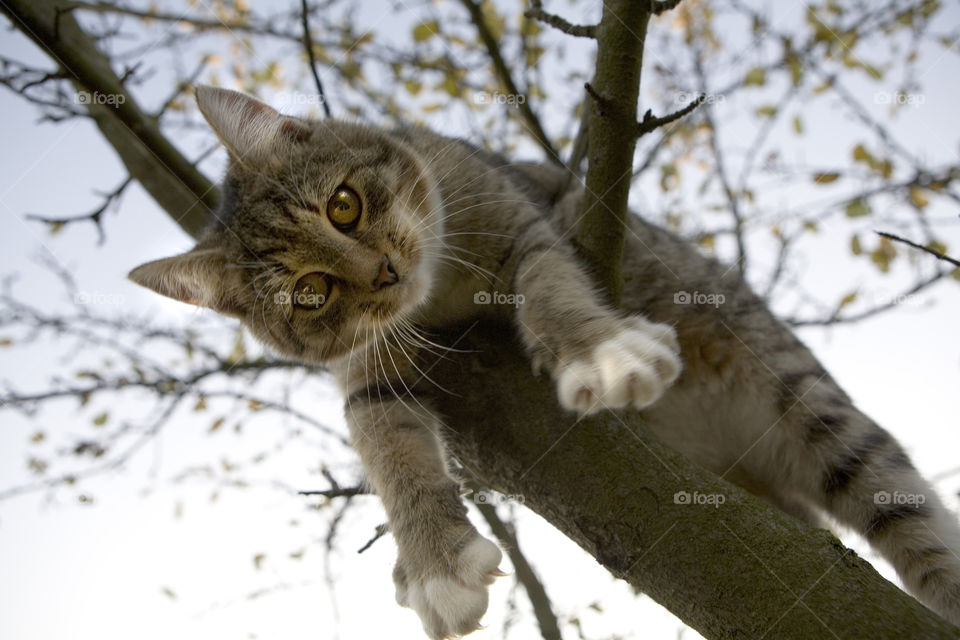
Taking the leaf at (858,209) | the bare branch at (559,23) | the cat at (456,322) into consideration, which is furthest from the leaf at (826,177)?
the bare branch at (559,23)

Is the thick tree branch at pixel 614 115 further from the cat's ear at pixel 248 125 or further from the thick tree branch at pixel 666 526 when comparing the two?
the cat's ear at pixel 248 125

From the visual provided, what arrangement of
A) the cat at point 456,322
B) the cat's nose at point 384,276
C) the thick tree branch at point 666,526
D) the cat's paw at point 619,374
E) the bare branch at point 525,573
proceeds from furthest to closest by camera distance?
the bare branch at point 525,573, the cat's nose at point 384,276, the cat at point 456,322, the cat's paw at point 619,374, the thick tree branch at point 666,526

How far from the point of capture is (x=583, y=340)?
2.08 m

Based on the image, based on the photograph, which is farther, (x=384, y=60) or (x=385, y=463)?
(x=384, y=60)

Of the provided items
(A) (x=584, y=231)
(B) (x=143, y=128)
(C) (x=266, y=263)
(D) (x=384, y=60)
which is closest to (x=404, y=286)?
(C) (x=266, y=263)

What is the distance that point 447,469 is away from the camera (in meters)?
2.39

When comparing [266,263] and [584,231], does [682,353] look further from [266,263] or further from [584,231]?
[266,263]

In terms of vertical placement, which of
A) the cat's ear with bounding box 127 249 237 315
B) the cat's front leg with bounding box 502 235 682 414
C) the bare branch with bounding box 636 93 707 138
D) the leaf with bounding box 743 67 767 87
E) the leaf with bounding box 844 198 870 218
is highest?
the leaf with bounding box 743 67 767 87

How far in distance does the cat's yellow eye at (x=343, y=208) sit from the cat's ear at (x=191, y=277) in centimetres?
47

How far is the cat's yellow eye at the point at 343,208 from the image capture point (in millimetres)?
2436

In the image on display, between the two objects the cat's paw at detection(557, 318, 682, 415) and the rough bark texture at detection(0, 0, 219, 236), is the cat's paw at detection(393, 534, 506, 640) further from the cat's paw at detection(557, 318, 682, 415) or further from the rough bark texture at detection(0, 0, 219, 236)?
the rough bark texture at detection(0, 0, 219, 236)

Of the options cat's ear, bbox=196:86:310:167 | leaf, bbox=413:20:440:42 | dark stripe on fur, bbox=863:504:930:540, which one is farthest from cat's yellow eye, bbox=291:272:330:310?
leaf, bbox=413:20:440:42

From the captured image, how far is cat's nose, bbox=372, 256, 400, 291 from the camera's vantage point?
2.33 m

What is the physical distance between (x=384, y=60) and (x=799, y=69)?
3.14 metres
